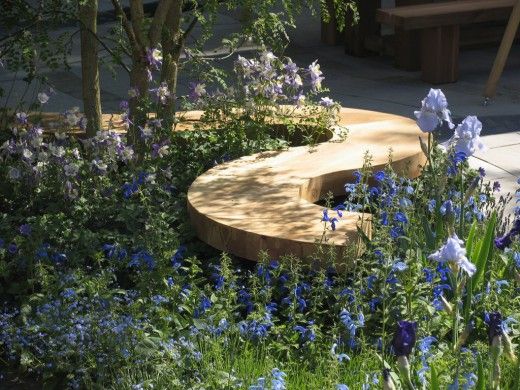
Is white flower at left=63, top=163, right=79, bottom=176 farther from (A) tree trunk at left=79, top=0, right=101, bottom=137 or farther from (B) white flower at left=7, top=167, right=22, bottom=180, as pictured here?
(A) tree trunk at left=79, top=0, right=101, bottom=137

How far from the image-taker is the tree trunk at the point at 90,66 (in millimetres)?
6191

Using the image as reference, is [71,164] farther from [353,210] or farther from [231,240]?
[353,210]

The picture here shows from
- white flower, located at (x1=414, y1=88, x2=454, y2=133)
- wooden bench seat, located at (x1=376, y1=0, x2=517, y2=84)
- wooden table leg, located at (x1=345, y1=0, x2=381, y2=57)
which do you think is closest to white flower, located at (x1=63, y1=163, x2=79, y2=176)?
white flower, located at (x1=414, y1=88, x2=454, y2=133)

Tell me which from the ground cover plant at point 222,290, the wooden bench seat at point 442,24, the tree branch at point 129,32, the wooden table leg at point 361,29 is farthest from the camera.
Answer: the wooden table leg at point 361,29

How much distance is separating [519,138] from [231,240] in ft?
11.7

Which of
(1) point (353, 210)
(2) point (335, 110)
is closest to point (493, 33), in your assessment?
(2) point (335, 110)

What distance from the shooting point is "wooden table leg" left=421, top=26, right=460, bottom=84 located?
9.45 m

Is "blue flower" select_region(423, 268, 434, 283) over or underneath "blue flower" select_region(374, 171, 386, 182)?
underneath

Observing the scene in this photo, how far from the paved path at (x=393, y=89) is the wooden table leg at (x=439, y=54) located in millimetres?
102

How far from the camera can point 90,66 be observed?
20.7ft

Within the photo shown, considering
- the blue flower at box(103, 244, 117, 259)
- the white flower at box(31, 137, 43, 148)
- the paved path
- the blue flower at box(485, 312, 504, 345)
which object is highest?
the blue flower at box(485, 312, 504, 345)

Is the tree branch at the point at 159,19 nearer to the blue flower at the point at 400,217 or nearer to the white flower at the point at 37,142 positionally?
the white flower at the point at 37,142

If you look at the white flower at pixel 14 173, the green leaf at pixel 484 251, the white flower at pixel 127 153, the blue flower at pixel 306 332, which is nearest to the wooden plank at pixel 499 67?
the white flower at pixel 127 153

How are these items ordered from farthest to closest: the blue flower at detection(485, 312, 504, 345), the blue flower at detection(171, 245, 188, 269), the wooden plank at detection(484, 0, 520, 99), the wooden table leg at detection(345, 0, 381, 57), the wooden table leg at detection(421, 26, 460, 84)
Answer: the wooden table leg at detection(345, 0, 381, 57) → the wooden table leg at detection(421, 26, 460, 84) → the wooden plank at detection(484, 0, 520, 99) → the blue flower at detection(171, 245, 188, 269) → the blue flower at detection(485, 312, 504, 345)
